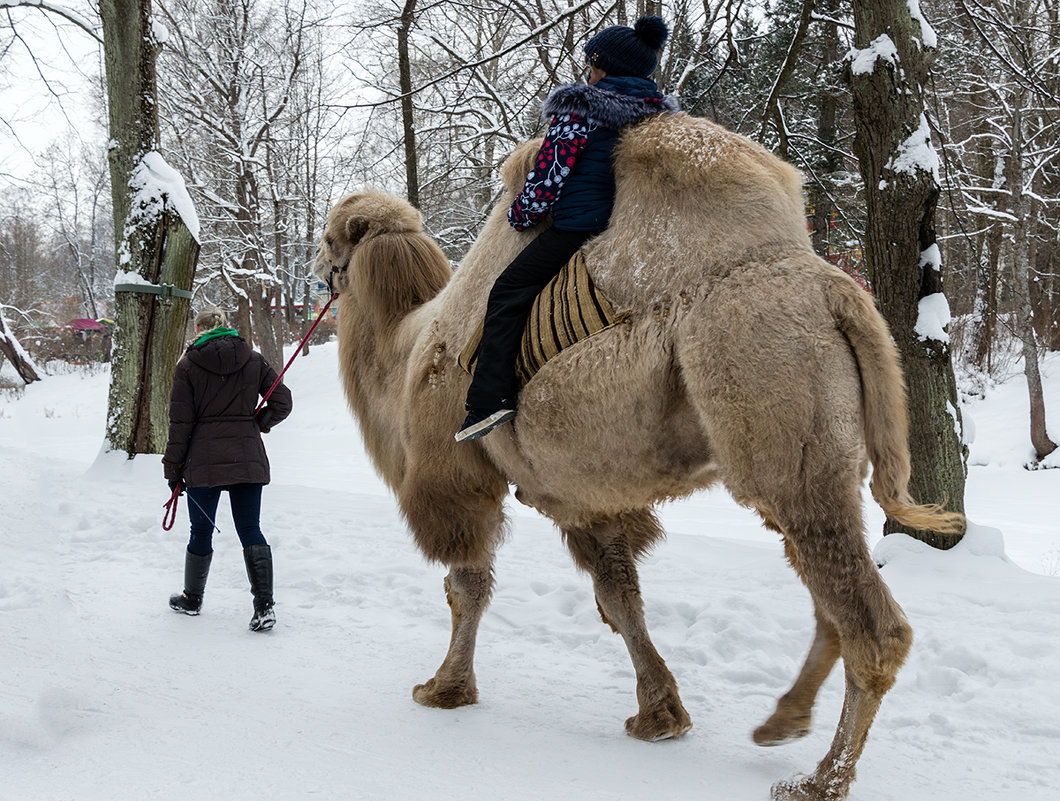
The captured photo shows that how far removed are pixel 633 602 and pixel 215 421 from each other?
288 cm

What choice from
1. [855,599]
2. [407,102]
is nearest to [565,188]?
[855,599]

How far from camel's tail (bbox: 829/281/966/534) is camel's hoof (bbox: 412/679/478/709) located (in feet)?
6.91

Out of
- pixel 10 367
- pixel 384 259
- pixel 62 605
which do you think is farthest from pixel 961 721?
pixel 10 367

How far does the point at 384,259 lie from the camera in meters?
4.46

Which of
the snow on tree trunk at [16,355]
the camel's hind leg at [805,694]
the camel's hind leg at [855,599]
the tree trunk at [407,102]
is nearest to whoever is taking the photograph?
the camel's hind leg at [855,599]

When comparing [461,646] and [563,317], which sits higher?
[563,317]

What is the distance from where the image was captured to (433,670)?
4387mm

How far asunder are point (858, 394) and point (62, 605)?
4618 millimetres

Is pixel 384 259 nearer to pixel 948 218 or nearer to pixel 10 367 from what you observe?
pixel 948 218

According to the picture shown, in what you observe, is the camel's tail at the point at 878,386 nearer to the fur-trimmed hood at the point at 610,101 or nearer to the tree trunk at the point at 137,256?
the fur-trimmed hood at the point at 610,101

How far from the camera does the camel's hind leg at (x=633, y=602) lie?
11.5 ft

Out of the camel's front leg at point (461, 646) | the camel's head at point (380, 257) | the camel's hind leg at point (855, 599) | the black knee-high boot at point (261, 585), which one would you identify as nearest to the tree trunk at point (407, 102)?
the camel's head at point (380, 257)

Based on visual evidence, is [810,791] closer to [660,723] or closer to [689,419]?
[660,723]

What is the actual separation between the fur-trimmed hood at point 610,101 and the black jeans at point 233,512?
3.11 metres
